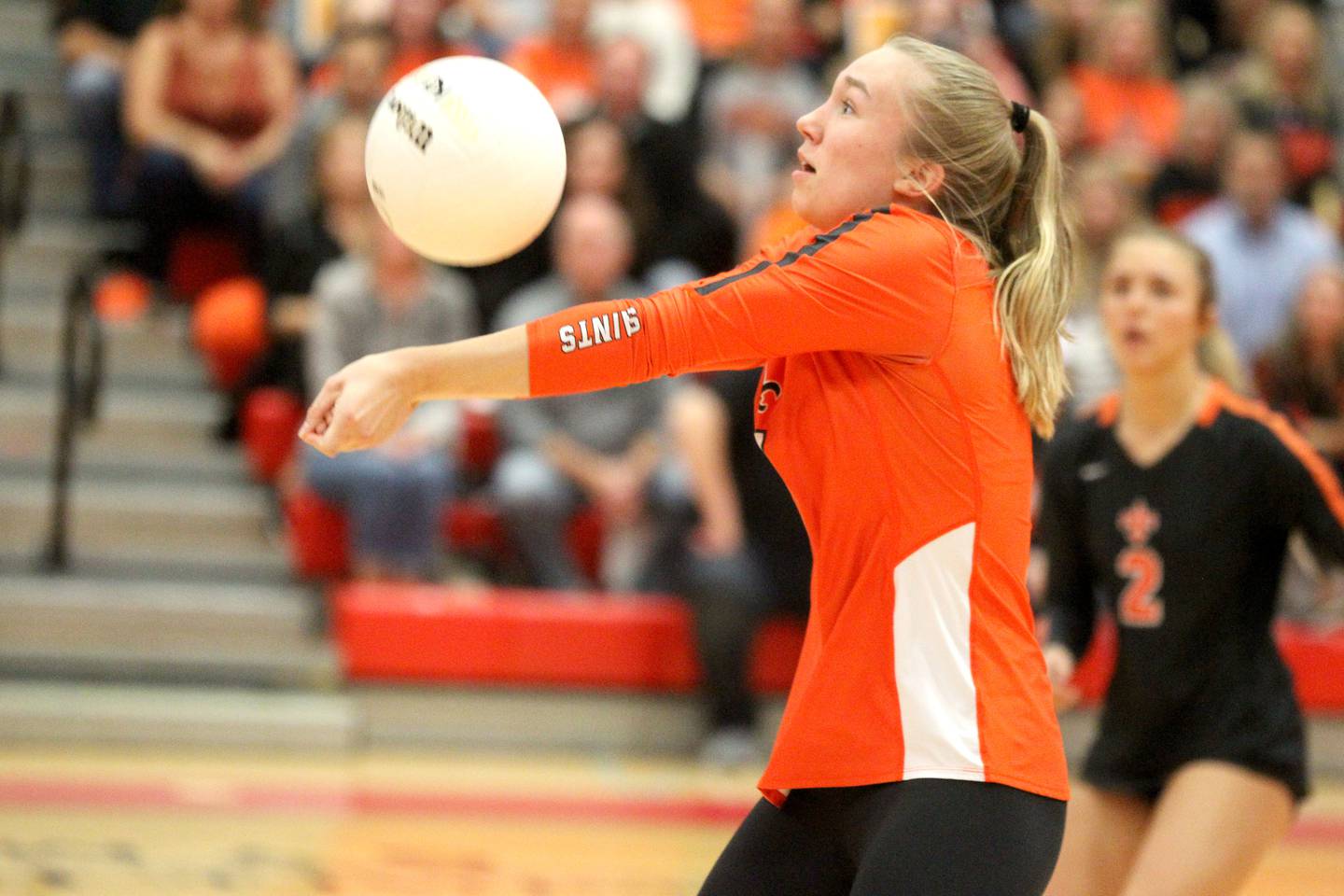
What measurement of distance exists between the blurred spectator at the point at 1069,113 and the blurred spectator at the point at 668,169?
1.87 meters

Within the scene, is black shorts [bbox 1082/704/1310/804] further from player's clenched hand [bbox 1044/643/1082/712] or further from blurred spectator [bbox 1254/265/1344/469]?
blurred spectator [bbox 1254/265/1344/469]

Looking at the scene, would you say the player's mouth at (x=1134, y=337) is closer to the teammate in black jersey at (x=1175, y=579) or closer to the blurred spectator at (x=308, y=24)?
the teammate in black jersey at (x=1175, y=579)

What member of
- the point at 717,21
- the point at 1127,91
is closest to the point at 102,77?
the point at 717,21

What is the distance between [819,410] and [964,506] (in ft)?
0.84

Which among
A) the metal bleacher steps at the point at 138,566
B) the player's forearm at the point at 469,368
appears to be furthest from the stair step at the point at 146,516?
the player's forearm at the point at 469,368

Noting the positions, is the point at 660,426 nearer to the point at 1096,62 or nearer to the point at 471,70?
the point at 1096,62

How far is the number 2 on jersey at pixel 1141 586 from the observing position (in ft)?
12.8

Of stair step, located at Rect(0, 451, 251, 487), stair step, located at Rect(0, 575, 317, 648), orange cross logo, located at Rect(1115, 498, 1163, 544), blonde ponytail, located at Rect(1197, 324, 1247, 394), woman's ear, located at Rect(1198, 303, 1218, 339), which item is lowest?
stair step, located at Rect(0, 575, 317, 648)

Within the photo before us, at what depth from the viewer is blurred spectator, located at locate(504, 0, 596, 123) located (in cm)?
896

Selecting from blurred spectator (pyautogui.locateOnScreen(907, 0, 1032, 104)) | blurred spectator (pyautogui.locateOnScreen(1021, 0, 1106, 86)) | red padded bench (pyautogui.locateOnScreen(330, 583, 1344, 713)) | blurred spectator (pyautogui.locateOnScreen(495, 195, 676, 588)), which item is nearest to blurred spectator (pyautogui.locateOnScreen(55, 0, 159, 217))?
blurred spectator (pyautogui.locateOnScreen(495, 195, 676, 588))

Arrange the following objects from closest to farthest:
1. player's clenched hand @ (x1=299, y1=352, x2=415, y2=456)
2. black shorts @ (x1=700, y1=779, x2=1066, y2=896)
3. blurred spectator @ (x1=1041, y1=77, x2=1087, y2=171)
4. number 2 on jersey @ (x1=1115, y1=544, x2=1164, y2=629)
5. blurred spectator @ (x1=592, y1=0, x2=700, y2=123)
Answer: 1. player's clenched hand @ (x1=299, y1=352, x2=415, y2=456)
2. black shorts @ (x1=700, y1=779, x2=1066, y2=896)
3. number 2 on jersey @ (x1=1115, y1=544, x2=1164, y2=629)
4. blurred spectator @ (x1=1041, y1=77, x2=1087, y2=171)
5. blurred spectator @ (x1=592, y1=0, x2=700, y2=123)

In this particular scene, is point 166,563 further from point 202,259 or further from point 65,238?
point 65,238

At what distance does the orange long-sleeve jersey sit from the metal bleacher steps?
15.6ft

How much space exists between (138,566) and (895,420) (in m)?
5.90
